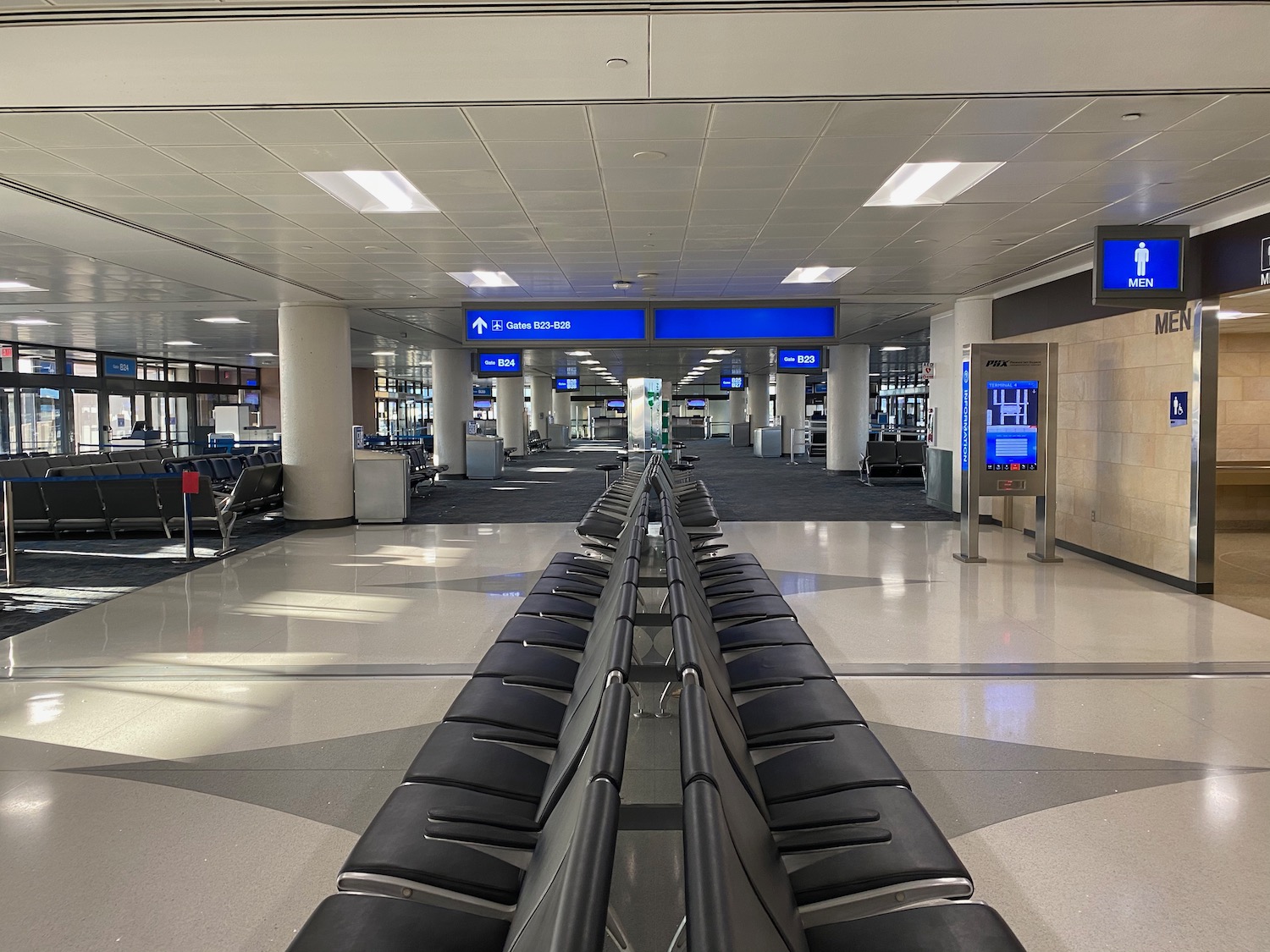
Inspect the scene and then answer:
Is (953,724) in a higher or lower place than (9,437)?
lower

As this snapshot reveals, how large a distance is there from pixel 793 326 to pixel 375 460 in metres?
6.65

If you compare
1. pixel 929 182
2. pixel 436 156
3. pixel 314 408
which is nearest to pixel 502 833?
pixel 436 156

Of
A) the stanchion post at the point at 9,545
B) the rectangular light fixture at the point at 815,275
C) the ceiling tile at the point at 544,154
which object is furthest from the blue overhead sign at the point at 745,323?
the stanchion post at the point at 9,545

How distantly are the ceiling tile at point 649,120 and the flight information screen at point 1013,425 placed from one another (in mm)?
5594

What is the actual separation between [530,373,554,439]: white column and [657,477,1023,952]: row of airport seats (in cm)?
3519

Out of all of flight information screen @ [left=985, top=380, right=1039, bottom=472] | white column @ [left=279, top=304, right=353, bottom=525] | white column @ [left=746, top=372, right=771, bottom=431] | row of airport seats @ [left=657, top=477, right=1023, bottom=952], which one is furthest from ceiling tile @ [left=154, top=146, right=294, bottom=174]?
white column @ [left=746, top=372, right=771, bottom=431]

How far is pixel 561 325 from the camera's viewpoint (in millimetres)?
9625

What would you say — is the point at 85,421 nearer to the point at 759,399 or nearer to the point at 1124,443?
the point at 1124,443

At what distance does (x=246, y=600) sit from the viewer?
7.11 m

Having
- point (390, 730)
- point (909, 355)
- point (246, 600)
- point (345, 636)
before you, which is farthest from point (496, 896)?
point (909, 355)

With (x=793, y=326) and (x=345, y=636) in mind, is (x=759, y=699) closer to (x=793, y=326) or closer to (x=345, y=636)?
(x=345, y=636)

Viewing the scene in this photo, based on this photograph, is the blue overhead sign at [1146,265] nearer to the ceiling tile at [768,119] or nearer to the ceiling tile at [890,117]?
the ceiling tile at [890,117]

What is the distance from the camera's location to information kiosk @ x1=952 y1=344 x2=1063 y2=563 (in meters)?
8.88

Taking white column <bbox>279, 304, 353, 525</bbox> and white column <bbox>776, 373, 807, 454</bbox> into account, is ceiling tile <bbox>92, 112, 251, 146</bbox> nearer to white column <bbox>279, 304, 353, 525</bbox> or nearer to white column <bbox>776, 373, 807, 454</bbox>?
white column <bbox>279, 304, 353, 525</bbox>
